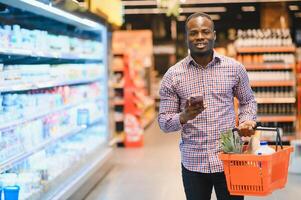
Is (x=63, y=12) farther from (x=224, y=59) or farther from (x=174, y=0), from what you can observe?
(x=174, y=0)

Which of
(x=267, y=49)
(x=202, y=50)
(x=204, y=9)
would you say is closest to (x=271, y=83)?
(x=267, y=49)

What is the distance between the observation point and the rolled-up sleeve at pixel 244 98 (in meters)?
3.15

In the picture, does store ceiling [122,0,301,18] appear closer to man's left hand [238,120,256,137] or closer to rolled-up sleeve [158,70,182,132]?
rolled-up sleeve [158,70,182,132]

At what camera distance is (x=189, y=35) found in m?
3.04

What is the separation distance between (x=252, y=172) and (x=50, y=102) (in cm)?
381

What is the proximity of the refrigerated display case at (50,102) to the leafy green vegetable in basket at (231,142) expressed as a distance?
202cm

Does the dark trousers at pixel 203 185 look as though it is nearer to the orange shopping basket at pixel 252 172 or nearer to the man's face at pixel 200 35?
the orange shopping basket at pixel 252 172

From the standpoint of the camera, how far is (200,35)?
2.99 metres

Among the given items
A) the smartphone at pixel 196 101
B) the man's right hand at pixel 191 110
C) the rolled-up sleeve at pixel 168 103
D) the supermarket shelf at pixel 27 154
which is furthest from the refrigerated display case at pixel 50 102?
the smartphone at pixel 196 101

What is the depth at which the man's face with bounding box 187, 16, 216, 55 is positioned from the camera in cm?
300

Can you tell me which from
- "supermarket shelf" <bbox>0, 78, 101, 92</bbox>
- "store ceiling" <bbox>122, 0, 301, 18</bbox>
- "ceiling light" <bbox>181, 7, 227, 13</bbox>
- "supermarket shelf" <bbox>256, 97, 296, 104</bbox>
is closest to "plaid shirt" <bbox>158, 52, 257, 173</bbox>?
"supermarket shelf" <bbox>0, 78, 101, 92</bbox>

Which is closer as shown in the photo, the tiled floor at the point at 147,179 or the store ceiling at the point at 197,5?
the tiled floor at the point at 147,179

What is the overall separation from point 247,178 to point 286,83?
681 cm

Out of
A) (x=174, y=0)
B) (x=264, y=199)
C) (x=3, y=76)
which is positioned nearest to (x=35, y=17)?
(x=3, y=76)
